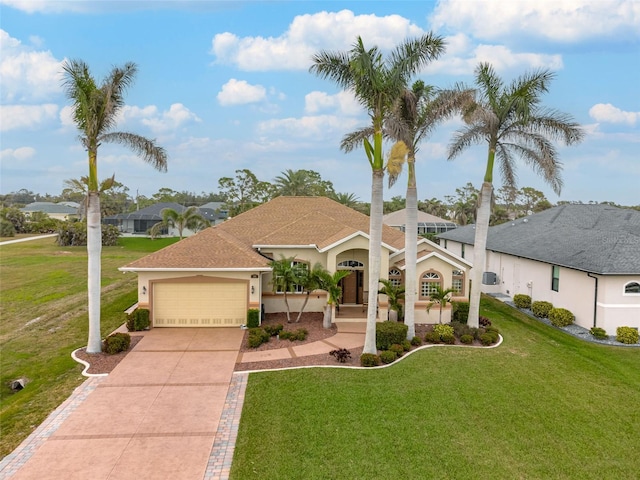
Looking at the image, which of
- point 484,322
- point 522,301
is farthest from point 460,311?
point 522,301

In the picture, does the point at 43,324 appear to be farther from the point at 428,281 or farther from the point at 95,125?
the point at 428,281

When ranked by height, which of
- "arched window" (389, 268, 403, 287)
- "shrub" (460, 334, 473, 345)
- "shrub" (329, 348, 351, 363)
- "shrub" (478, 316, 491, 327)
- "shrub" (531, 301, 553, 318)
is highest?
"arched window" (389, 268, 403, 287)

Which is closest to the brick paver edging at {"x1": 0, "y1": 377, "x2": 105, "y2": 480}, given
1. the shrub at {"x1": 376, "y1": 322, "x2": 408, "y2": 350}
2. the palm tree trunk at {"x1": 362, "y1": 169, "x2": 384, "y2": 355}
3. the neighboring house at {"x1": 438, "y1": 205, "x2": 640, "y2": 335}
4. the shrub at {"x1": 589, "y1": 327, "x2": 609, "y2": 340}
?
the palm tree trunk at {"x1": 362, "y1": 169, "x2": 384, "y2": 355}

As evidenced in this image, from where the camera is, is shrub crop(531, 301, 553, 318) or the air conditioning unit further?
the air conditioning unit

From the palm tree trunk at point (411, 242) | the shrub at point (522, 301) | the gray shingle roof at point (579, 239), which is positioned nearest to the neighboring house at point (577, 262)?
the gray shingle roof at point (579, 239)

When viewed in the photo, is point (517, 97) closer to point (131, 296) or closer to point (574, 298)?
point (574, 298)

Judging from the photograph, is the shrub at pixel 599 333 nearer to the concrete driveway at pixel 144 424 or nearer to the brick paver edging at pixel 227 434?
the brick paver edging at pixel 227 434

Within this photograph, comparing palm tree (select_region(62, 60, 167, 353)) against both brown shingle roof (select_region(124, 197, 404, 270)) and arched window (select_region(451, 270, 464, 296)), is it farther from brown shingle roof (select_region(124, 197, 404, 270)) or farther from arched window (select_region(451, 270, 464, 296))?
arched window (select_region(451, 270, 464, 296))
